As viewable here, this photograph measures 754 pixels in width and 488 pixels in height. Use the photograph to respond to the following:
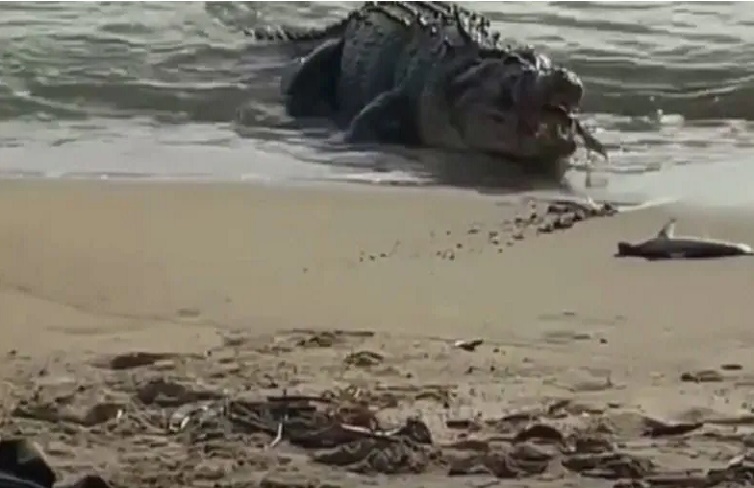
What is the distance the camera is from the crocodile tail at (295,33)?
8.35 metres

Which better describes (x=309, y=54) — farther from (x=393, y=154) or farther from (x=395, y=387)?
(x=395, y=387)

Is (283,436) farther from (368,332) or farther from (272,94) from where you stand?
(272,94)

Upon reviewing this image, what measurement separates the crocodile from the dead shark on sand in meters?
1.76

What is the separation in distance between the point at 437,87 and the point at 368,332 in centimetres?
352

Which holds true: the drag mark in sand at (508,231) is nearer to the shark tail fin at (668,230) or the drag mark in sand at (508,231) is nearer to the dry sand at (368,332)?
the dry sand at (368,332)

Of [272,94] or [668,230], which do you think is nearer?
[668,230]

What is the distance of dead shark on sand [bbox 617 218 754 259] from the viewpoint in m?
4.11

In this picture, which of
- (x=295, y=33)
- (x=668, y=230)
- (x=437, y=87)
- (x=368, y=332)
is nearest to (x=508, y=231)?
(x=668, y=230)

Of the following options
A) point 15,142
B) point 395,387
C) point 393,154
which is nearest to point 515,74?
point 393,154

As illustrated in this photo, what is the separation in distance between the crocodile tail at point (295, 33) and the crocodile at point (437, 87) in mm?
58

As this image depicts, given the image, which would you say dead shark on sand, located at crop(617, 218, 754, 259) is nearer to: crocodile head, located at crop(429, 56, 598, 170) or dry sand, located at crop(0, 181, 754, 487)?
dry sand, located at crop(0, 181, 754, 487)

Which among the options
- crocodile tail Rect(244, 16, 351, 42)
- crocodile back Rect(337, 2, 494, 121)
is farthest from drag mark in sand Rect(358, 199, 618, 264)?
crocodile tail Rect(244, 16, 351, 42)

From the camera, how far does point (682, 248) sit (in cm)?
414

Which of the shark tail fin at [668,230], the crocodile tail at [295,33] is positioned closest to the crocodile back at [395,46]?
the crocodile tail at [295,33]
